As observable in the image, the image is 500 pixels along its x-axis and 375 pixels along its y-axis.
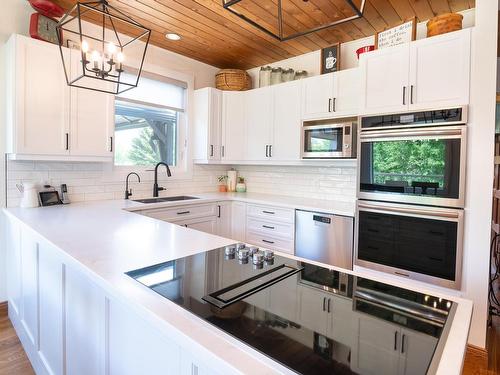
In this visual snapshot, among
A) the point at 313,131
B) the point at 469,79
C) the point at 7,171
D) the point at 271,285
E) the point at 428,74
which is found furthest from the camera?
the point at 313,131

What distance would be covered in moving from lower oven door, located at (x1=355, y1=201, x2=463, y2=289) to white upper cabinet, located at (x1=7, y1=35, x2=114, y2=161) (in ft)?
8.05

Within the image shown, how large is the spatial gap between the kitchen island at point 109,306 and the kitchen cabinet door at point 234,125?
69.2 inches

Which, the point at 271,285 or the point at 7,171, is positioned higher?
the point at 7,171

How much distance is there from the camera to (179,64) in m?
3.78

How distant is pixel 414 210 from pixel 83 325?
84.9 inches

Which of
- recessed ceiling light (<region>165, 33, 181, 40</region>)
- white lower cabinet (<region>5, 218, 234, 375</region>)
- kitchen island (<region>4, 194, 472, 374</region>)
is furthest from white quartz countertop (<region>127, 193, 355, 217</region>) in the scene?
recessed ceiling light (<region>165, 33, 181, 40</region>)

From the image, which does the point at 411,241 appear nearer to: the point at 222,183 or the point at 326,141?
the point at 326,141

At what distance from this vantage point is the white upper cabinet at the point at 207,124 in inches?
149

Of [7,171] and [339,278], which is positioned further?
[7,171]

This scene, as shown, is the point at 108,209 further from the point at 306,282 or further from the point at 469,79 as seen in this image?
the point at 469,79

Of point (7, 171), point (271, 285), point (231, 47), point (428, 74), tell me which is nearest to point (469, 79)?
point (428, 74)

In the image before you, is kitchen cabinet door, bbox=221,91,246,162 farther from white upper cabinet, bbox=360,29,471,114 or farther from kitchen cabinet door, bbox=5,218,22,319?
kitchen cabinet door, bbox=5,218,22,319

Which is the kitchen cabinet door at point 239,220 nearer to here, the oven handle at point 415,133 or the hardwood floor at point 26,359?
the oven handle at point 415,133

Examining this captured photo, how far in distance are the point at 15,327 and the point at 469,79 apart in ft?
12.3
